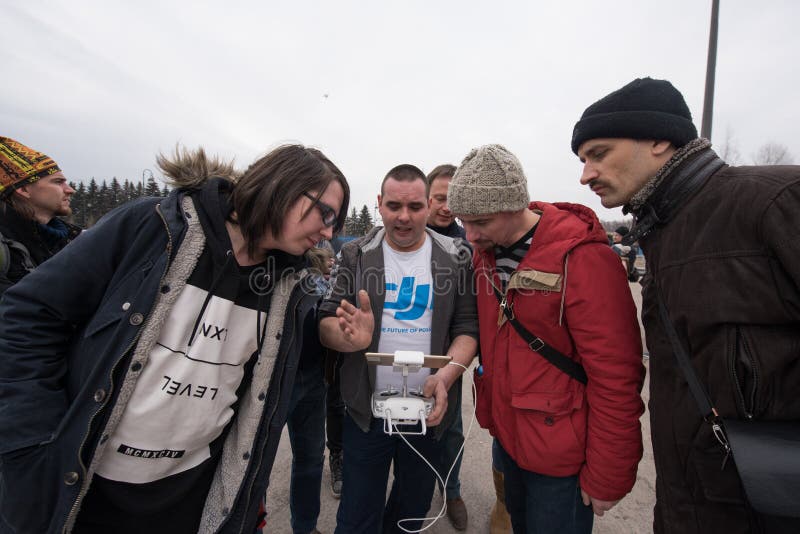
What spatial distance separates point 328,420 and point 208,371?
211 cm

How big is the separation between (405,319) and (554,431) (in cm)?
95

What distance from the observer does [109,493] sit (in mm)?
1227

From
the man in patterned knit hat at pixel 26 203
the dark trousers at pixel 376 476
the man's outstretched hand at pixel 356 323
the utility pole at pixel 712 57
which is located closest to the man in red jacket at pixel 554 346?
the dark trousers at pixel 376 476

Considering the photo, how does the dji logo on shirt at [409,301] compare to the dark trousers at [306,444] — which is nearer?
the dji logo on shirt at [409,301]

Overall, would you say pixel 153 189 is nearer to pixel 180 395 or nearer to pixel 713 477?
pixel 180 395

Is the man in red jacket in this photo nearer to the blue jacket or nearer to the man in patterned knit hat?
the blue jacket

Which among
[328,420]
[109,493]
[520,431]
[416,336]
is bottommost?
[328,420]

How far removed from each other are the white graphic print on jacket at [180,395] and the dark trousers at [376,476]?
2.86 ft

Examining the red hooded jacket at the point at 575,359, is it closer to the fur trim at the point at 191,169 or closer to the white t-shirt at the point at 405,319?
the white t-shirt at the point at 405,319

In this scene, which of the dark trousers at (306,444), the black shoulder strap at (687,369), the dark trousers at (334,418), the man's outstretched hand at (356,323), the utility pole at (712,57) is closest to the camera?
the black shoulder strap at (687,369)

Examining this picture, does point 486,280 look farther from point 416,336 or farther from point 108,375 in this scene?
point 108,375

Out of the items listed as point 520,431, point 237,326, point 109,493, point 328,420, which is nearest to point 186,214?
point 237,326

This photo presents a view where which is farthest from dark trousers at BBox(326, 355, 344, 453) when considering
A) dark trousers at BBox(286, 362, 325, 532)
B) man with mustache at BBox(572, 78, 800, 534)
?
man with mustache at BBox(572, 78, 800, 534)

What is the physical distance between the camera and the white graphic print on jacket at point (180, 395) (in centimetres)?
120
